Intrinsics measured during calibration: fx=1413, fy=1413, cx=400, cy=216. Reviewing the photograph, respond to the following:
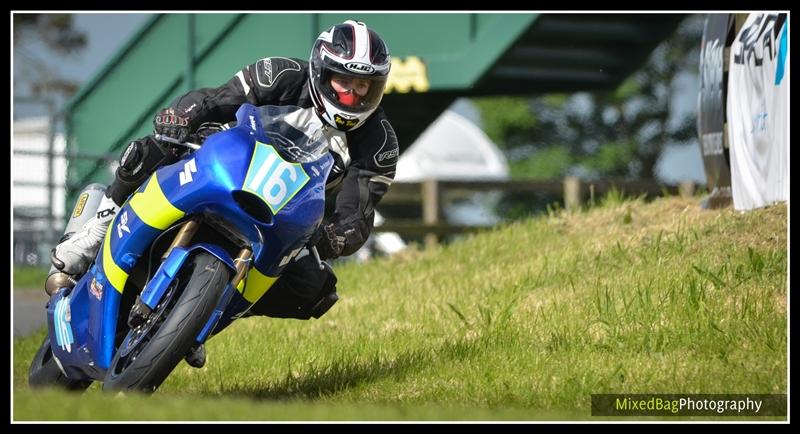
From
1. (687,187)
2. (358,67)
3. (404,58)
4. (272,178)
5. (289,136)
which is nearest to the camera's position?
(272,178)

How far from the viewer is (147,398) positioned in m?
6.20

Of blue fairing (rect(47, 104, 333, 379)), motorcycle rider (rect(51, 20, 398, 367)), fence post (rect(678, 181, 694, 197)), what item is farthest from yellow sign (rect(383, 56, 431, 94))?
blue fairing (rect(47, 104, 333, 379))

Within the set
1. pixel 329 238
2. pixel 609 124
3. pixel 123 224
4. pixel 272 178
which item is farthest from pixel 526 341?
pixel 609 124

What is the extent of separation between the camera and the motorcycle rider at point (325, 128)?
709 centimetres

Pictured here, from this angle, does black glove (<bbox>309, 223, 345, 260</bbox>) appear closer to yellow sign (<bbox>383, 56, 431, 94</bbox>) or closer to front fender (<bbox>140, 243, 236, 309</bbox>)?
front fender (<bbox>140, 243, 236, 309</bbox>)

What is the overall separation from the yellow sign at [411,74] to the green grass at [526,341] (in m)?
5.49

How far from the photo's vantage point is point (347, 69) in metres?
7.14

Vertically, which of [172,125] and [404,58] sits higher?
[172,125]

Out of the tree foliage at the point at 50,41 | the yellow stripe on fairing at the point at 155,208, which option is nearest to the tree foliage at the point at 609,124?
the tree foliage at the point at 50,41

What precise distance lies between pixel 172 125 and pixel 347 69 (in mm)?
921

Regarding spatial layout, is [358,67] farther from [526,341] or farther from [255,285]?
[526,341]

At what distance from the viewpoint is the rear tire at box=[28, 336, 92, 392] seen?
24.3 ft

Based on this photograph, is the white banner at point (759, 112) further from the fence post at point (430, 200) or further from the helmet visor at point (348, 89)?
the fence post at point (430, 200)
